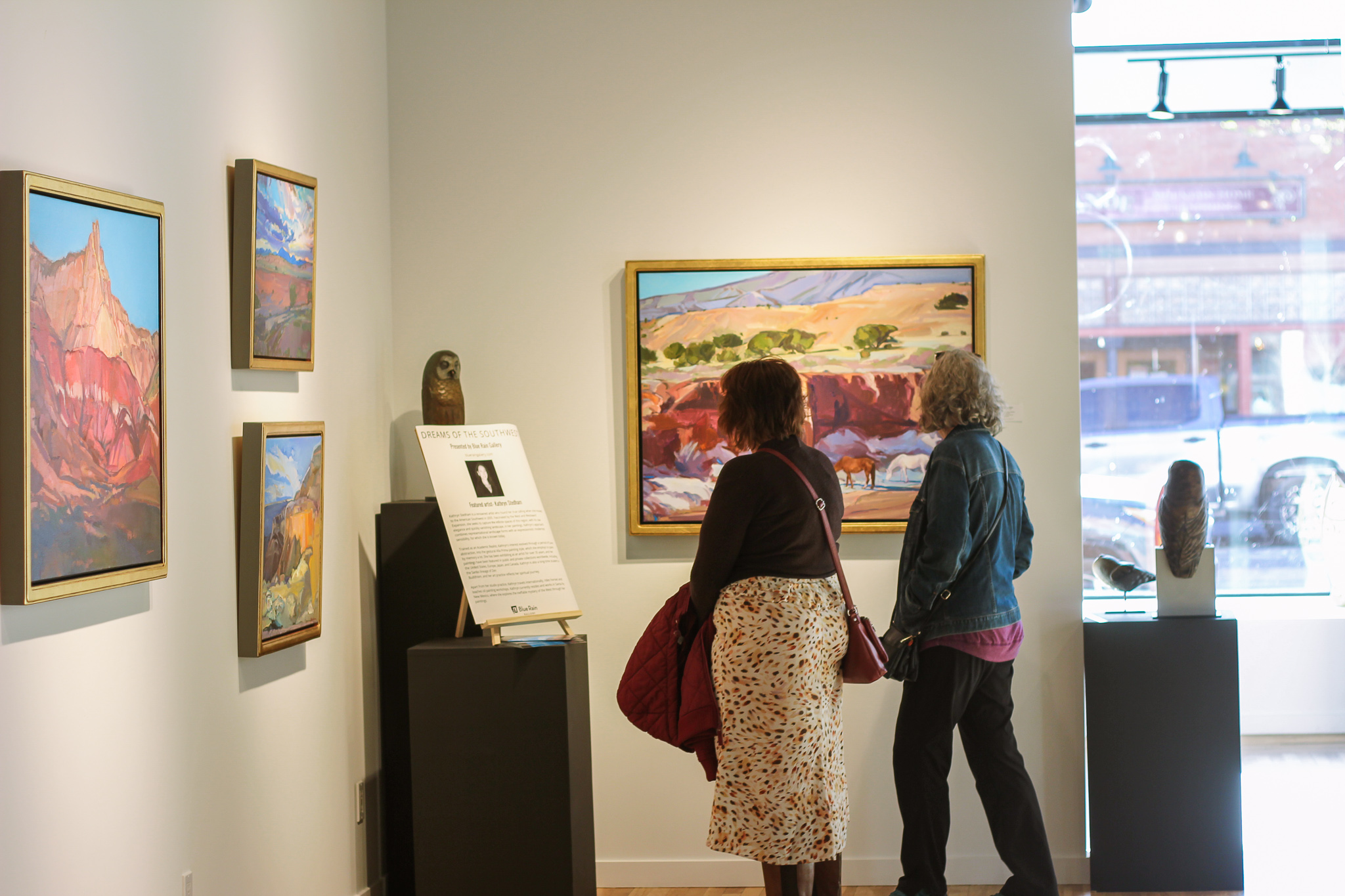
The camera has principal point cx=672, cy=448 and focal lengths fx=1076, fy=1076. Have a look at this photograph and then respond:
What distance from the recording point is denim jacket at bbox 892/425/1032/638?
325 centimetres

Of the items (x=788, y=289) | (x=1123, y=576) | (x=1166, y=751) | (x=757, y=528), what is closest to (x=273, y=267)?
(x=757, y=528)

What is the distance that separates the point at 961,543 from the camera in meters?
3.24

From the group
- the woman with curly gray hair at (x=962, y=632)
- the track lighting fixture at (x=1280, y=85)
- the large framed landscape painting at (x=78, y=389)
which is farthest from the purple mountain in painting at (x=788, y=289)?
the track lighting fixture at (x=1280, y=85)

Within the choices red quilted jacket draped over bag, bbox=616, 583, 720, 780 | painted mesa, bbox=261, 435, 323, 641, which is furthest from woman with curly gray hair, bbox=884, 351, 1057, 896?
painted mesa, bbox=261, 435, 323, 641

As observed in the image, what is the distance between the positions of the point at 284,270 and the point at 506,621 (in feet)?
4.14

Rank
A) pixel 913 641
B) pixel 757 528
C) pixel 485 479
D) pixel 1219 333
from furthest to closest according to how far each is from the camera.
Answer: pixel 1219 333 → pixel 485 479 → pixel 913 641 → pixel 757 528

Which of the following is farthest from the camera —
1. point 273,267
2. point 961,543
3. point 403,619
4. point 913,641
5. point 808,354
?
point 808,354

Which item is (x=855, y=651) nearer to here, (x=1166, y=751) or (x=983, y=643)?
(x=983, y=643)

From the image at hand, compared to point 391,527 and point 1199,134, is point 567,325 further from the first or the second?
point 1199,134

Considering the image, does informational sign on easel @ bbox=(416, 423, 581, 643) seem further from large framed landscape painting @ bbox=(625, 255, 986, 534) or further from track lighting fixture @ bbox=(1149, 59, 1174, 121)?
track lighting fixture @ bbox=(1149, 59, 1174, 121)

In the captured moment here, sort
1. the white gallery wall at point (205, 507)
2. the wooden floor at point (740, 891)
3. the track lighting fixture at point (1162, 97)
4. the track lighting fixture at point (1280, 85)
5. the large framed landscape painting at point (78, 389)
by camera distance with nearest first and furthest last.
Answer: the large framed landscape painting at point (78, 389), the white gallery wall at point (205, 507), the wooden floor at point (740, 891), the track lighting fixture at point (1162, 97), the track lighting fixture at point (1280, 85)

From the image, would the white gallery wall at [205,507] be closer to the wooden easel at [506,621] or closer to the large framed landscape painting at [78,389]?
the large framed landscape painting at [78,389]

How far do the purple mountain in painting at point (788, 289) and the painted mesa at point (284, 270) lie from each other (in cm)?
127

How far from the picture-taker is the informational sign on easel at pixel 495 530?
3453 mm
